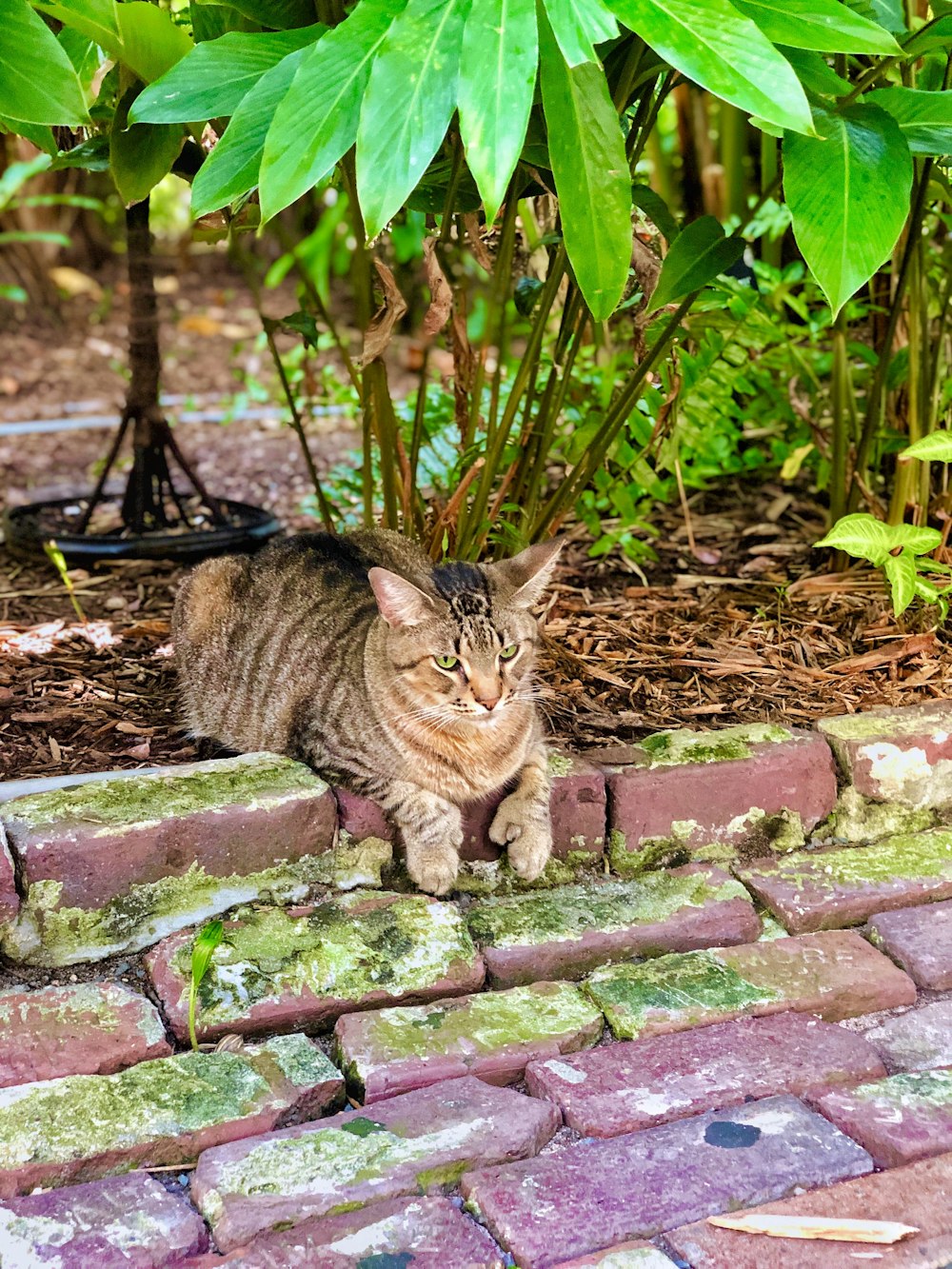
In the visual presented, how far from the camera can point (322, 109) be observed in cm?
213

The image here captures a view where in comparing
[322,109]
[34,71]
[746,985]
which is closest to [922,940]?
[746,985]

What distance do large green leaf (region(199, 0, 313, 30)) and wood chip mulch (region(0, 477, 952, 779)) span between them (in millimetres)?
1461

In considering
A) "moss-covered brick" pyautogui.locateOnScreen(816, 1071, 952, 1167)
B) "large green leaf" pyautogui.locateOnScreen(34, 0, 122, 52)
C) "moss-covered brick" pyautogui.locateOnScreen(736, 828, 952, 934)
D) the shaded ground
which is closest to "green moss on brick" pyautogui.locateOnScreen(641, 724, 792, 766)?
the shaded ground

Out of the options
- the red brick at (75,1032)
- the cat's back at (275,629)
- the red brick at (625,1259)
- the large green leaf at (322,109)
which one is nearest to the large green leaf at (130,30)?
the large green leaf at (322,109)

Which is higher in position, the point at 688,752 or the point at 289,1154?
the point at 688,752

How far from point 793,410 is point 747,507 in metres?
0.43

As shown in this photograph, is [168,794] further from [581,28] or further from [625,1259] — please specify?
[581,28]

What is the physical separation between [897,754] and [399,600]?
44.6 inches

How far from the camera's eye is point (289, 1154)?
6.37ft

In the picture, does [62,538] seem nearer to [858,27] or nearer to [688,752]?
[688,752]

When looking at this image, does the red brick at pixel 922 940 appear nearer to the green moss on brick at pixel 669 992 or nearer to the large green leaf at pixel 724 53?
the green moss on brick at pixel 669 992

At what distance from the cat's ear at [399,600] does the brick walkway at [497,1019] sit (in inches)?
14.8

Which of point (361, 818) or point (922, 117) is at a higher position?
point (922, 117)

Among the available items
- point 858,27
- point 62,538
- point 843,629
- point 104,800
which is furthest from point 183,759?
point 858,27
